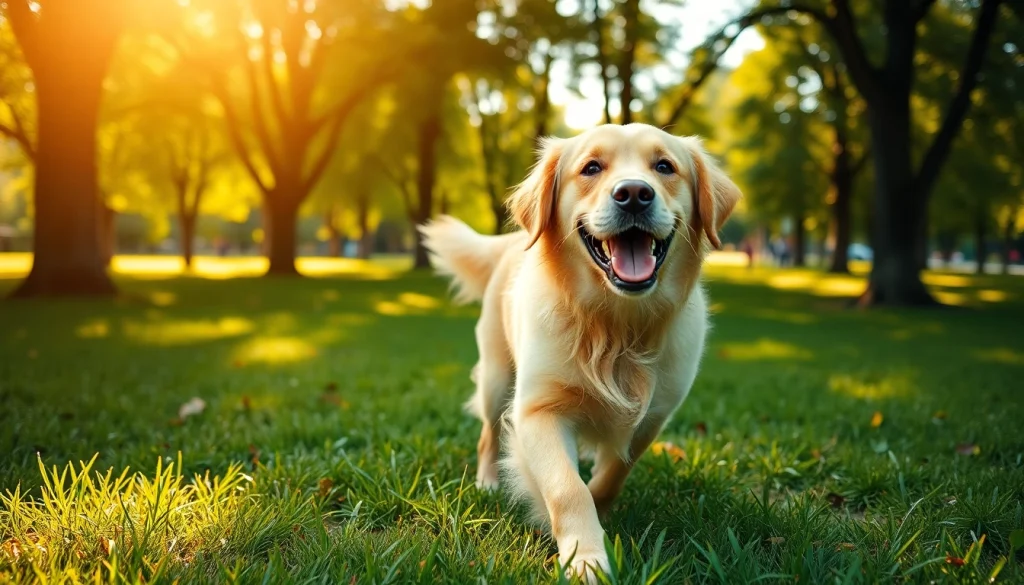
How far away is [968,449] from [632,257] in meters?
2.77

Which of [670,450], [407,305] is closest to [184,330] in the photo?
[407,305]

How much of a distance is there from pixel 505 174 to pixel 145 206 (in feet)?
58.1

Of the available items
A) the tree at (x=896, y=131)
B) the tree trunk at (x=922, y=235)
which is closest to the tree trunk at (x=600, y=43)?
the tree at (x=896, y=131)

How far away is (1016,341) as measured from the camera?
33.2ft

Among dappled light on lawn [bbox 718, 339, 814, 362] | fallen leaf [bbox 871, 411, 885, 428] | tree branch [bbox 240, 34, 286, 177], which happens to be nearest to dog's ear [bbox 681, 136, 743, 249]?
fallen leaf [bbox 871, 411, 885, 428]

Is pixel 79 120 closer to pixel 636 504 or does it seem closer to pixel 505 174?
pixel 636 504

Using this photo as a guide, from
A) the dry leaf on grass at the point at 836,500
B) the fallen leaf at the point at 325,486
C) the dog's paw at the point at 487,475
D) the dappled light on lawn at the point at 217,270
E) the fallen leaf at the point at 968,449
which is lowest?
the dappled light on lawn at the point at 217,270

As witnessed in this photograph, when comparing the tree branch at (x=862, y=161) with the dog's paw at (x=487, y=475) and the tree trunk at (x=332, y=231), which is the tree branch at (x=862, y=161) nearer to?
the dog's paw at (x=487, y=475)

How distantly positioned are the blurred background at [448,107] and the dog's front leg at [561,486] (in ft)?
9.82

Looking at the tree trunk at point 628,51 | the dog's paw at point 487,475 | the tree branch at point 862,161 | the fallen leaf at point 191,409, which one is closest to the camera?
the dog's paw at point 487,475

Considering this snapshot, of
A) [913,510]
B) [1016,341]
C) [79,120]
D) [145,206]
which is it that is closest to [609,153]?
[913,510]

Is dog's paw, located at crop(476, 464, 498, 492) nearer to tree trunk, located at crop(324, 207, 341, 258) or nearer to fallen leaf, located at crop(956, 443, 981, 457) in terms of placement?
fallen leaf, located at crop(956, 443, 981, 457)

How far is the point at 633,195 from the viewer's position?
8.54 feet

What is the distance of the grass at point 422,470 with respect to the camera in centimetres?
226
